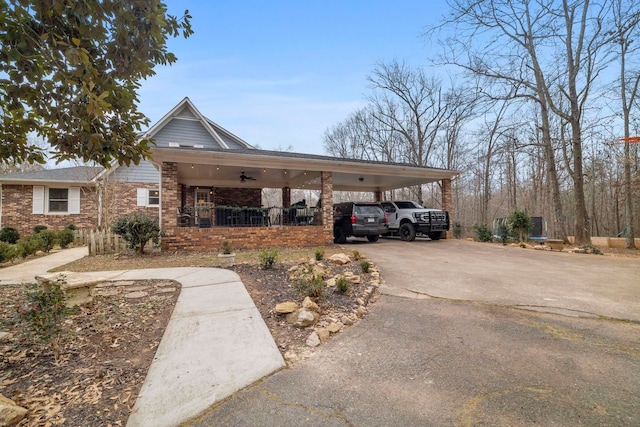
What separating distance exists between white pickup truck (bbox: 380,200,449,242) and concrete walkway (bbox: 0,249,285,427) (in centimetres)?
937

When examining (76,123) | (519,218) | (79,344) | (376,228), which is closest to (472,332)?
(79,344)

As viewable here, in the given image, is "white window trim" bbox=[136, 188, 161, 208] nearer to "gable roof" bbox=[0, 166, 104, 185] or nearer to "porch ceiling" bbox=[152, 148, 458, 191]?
"gable roof" bbox=[0, 166, 104, 185]

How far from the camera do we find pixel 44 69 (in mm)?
2314

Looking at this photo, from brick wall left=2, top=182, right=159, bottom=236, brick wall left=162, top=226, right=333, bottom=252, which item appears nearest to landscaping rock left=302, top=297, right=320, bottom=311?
brick wall left=162, top=226, right=333, bottom=252

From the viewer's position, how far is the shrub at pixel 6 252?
7512 millimetres

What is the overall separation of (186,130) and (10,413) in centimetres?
1562

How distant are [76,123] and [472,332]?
458 centimetres

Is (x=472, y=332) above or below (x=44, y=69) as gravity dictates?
below

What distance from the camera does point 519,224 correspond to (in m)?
11.5

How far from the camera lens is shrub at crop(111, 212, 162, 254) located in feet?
27.7

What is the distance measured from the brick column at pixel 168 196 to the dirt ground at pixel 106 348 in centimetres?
411

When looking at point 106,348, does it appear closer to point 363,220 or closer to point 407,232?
point 363,220

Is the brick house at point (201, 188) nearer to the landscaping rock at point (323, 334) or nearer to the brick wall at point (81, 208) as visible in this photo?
the brick wall at point (81, 208)

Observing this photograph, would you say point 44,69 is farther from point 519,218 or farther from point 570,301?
point 519,218
